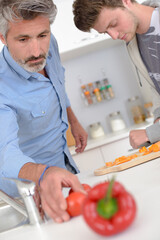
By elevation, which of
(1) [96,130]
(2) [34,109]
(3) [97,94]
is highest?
(2) [34,109]

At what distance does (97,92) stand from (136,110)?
44cm

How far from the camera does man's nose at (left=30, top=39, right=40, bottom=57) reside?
128 centimetres

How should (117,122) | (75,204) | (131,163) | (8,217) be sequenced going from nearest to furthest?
(75,204) → (8,217) → (131,163) → (117,122)

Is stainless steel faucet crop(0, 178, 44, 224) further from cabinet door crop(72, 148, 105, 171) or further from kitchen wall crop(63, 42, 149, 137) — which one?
kitchen wall crop(63, 42, 149, 137)

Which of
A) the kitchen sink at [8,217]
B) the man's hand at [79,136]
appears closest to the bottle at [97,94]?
the man's hand at [79,136]

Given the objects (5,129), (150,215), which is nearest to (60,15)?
(5,129)

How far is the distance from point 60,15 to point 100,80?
82 cm

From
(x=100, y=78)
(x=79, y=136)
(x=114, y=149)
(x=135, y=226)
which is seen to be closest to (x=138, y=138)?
(x=79, y=136)

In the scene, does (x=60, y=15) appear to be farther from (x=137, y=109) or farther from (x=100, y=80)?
(x=137, y=109)

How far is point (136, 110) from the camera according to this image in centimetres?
315

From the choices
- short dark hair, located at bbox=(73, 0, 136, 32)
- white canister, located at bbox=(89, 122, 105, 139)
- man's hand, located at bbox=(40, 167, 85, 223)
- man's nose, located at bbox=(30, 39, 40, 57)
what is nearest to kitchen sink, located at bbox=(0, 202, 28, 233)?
man's hand, located at bbox=(40, 167, 85, 223)

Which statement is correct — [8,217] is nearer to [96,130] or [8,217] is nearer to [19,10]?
[19,10]

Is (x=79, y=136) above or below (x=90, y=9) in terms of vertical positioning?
below

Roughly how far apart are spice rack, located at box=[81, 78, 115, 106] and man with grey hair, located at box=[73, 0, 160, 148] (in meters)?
1.54
